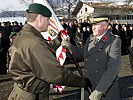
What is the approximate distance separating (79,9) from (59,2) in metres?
27.3

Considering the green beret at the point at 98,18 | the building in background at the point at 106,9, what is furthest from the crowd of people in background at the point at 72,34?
the building in background at the point at 106,9

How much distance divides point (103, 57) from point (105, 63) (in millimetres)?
76

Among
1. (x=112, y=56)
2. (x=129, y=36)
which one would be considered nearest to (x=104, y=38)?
(x=112, y=56)

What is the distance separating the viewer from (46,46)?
9.16ft

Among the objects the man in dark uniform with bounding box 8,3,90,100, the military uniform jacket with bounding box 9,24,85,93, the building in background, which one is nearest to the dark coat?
the man in dark uniform with bounding box 8,3,90,100

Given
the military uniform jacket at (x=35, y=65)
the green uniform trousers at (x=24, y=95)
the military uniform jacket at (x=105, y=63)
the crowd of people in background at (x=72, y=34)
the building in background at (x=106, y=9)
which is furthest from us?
the building in background at (x=106, y=9)

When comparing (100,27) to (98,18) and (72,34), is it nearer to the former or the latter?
(98,18)

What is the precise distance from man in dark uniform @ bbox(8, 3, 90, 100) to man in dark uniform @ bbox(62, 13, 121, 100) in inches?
20.5

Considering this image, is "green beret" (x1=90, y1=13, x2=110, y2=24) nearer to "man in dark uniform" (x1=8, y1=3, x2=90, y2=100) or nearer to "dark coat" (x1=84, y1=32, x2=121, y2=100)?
"dark coat" (x1=84, y1=32, x2=121, y2=100)

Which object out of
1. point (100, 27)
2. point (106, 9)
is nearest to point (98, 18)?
point (100, 27)

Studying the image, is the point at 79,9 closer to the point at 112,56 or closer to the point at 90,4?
the point at 90,4

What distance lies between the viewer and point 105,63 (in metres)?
3.62

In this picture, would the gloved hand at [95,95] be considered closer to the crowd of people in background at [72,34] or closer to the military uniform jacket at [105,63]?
the military uniform jacket at [105,63]

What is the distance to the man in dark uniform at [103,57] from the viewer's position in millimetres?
3480
